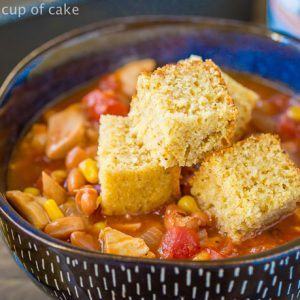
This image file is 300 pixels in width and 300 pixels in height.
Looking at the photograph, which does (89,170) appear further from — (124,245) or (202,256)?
(202,256)

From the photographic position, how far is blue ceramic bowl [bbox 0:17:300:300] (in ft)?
6.64

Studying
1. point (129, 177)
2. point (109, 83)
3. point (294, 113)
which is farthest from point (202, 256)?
point (109, 83)

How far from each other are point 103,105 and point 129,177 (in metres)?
0.72

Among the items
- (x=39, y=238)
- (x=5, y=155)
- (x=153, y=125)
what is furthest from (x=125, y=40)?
(x=39, y=238)

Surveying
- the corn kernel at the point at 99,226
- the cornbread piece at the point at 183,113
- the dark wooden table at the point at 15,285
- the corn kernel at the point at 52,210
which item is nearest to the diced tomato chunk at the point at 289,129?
the cornbread piece at the point at 183,113

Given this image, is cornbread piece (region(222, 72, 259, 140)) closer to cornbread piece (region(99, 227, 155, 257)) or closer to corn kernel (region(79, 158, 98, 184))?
corn kernel (region(79, 158, 98, 184))

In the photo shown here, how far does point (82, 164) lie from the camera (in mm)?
2654

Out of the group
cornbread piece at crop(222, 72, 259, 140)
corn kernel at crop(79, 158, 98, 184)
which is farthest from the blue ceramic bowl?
cornbread piece at crop(222, 72, 259, 140)

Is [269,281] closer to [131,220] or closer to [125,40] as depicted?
[131,220]

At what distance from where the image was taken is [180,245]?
Answer: 90.2 inches

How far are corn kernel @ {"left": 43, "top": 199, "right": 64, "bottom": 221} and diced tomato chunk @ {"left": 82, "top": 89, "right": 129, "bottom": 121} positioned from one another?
24.8 inches

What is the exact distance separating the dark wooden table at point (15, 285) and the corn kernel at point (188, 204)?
665mm

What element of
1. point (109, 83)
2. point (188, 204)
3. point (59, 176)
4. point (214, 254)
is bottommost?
point (214, 254)

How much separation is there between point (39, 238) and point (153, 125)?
0.59 m
